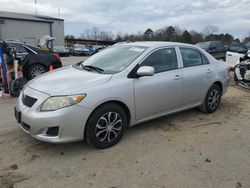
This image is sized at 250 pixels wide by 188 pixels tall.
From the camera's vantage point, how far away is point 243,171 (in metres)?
3.40

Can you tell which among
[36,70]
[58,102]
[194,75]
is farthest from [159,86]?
[36,70]

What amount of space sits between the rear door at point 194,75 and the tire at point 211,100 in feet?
0.55

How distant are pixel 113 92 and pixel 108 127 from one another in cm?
52

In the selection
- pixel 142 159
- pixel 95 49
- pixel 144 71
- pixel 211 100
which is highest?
pixel 95 49

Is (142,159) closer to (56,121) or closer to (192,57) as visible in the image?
(56,121)

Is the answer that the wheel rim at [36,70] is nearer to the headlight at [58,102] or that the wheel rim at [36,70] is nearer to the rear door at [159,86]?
the rear door at [159,86]

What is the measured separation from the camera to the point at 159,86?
4.42 metres

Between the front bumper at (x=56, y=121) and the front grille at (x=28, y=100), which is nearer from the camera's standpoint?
the front bumper at (x=56, y=121)

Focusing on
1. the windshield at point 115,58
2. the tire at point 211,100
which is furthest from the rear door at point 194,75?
the windshield at point 115,58

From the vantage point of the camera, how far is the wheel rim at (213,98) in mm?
5658

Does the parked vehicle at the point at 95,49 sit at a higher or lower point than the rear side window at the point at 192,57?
higher

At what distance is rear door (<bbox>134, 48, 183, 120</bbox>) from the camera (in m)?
4.22

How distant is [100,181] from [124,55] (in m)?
2.26

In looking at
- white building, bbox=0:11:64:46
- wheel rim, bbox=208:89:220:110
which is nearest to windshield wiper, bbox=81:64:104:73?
wheel rim, bbox=208:89:220:110
